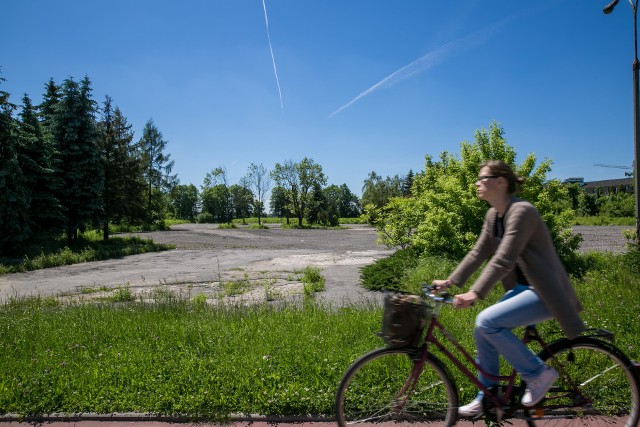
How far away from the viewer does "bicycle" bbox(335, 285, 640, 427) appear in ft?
8.71

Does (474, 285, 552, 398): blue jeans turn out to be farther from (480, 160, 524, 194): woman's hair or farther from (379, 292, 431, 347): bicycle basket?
(480, 160, 524, 194): woman's hair

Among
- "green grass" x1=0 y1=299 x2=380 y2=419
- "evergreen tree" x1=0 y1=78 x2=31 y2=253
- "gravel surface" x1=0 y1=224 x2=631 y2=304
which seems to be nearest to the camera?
"green grass" x1=0 y1=299 x2=380 y2=419

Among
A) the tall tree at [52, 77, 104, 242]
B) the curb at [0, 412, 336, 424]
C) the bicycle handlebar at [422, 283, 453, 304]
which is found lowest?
the curb at [0, 412, 336, 424]

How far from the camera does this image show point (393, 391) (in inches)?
133

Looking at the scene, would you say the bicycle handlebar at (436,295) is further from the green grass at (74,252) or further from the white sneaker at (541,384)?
the green grass at (74,252)

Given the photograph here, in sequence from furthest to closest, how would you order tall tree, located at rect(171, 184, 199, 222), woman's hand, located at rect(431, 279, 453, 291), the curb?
1. tall tree, located at rect(171, 184, 199, 222)
2. the curb
3. woman's hand, located at rect(431, 279, 453, 291)

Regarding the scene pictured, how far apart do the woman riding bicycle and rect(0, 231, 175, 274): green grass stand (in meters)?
18.8

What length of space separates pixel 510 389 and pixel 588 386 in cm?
81

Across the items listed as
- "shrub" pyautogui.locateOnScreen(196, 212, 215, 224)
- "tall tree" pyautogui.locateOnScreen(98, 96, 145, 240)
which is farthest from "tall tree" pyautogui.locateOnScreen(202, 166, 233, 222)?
"tall tree" pyautogui.locateOnScreen(98, 96, 145, 240)

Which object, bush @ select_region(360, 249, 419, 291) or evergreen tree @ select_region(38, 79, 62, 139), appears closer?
bush @ select_region(360, 249, 419, 291)

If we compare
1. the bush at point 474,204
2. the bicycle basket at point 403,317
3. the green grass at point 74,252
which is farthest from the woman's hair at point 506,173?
the green grass at point 74,252

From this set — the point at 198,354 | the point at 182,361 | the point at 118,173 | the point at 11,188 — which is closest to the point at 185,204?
Answer: the point at 118,173

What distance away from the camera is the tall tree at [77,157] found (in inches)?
911

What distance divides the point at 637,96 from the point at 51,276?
20.4 metres
